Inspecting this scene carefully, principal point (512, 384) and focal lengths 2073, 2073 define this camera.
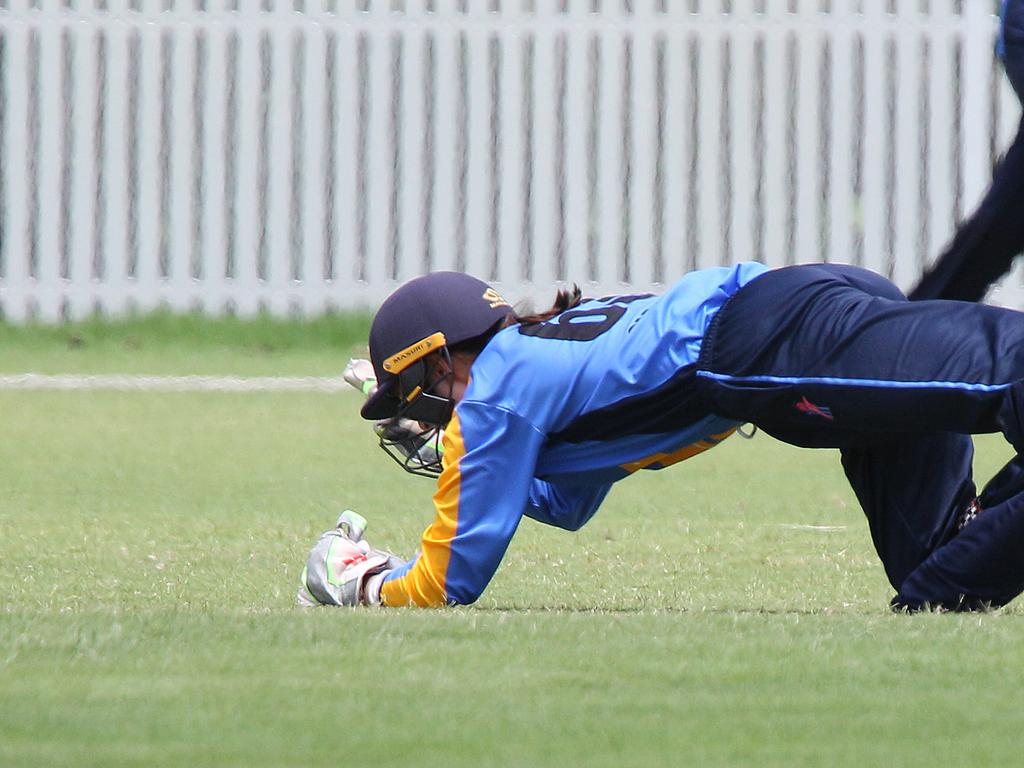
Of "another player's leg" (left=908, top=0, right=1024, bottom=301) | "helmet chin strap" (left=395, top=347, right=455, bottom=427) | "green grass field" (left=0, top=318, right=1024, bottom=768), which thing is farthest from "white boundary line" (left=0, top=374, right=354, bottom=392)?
"another player's leg" (left=908, top=0, right=1024, bottom=301)

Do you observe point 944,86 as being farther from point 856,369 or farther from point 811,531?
point 856,369

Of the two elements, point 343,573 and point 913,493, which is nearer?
point 343,573

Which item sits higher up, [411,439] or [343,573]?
[411,439]

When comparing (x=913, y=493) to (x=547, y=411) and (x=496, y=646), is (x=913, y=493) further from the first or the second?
(x=496, y=646)

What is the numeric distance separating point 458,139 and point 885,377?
7.69 meters

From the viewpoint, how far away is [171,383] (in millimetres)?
10211

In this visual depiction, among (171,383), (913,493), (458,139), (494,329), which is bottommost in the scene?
(171,383)

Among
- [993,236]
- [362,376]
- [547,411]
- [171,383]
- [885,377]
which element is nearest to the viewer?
[885,377]

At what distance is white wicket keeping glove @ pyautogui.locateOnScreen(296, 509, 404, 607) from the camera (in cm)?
452

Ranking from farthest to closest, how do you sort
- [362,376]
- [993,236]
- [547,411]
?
[362,376] < [993,236] < [547,411]

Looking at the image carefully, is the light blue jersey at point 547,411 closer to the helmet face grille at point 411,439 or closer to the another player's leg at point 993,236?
the helmet face grille at point 411,439

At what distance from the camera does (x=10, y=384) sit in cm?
1005

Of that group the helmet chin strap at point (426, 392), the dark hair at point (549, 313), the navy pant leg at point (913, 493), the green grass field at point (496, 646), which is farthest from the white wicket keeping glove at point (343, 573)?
the navy pant leg at point (913, 493)

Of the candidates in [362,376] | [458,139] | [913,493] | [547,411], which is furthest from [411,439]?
[458,139]
